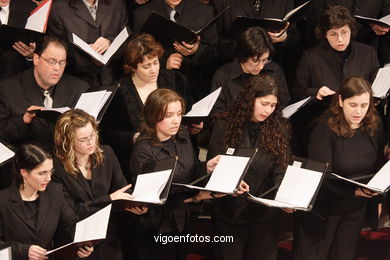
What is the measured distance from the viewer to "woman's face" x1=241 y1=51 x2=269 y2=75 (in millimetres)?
4812

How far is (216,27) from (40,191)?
2.02 metres

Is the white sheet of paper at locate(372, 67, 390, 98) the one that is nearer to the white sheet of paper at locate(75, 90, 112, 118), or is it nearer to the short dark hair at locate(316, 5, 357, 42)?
the short dark hair at locate(316, 5, 357, 42)

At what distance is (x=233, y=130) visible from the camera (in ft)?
14.5

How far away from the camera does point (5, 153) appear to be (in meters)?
3.91

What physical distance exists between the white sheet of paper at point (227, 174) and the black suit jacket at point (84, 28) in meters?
1.19

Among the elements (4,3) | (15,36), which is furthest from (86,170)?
(4,3)

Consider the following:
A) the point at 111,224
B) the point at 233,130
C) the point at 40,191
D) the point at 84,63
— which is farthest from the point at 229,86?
the point at 40,191

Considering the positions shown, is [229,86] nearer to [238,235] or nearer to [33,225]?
[238,235]

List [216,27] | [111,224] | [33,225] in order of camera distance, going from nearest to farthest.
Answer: [33,225], [111,224], [216,27]

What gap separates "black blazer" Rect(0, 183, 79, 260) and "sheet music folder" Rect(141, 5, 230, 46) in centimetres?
124

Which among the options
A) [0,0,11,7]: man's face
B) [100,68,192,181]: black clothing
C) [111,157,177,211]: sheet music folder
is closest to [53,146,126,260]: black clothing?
[111,157,177,211]: sheet music folder

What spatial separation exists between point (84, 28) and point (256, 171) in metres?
1.56

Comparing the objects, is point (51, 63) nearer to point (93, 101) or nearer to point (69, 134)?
point (93, 101)

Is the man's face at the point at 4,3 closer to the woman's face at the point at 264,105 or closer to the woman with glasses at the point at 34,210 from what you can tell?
the woman with glasses at the point at 34,210
